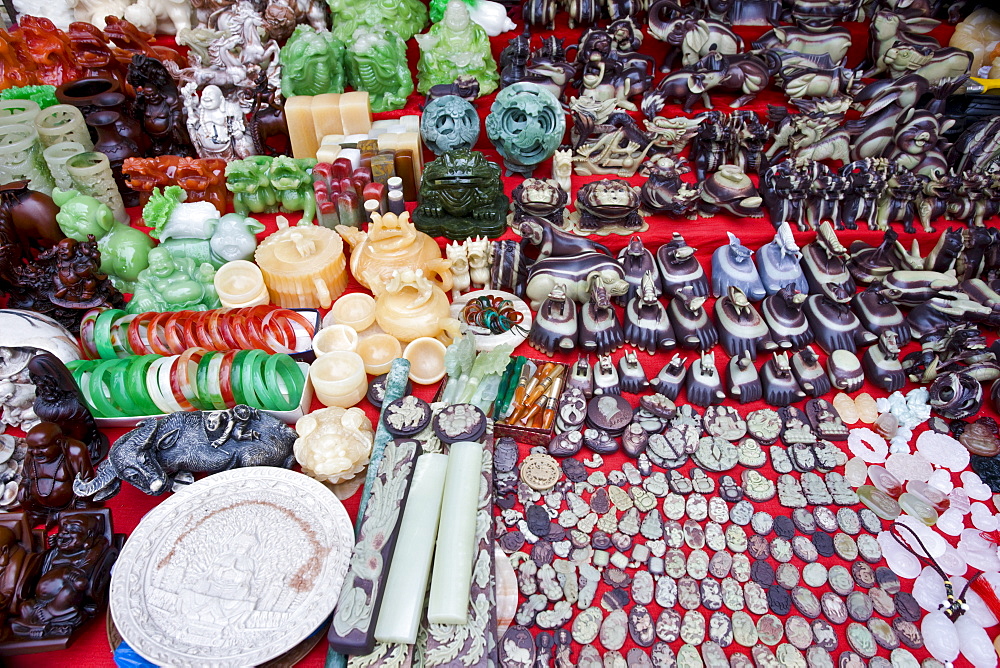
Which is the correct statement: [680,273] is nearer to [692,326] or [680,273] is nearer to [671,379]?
[692,326]

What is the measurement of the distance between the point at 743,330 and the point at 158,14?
4.51 m

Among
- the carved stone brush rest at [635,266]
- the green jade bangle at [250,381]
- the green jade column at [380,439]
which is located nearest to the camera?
the green jade column at [380,439]

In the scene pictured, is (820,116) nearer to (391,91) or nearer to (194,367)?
(391,91)

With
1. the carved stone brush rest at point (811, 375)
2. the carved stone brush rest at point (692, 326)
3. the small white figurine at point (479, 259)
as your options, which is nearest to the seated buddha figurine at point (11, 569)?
the small white figurine at point (479, 259)

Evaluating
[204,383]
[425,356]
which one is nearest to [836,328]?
[425,356]

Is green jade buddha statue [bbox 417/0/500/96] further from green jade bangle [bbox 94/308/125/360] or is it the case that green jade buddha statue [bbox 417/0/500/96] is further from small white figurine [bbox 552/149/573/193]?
green jade bangle [bbox 94/308/125/360]

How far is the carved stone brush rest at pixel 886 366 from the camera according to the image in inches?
98.9

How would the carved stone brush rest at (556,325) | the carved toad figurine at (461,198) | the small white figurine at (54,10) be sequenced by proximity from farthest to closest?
1. the small white figurine at (54,10)
2. the carved toad figurine at (461,198)
3. the carved stone brush rest at (556,325)

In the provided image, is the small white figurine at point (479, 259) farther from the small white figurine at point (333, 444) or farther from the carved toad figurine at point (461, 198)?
the small white figurine at point (333, 444)

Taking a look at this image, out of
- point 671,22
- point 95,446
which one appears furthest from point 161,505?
point 671,22

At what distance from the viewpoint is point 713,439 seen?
2326 millimetres

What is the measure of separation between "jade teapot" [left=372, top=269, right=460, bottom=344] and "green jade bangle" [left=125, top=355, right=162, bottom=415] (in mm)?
928

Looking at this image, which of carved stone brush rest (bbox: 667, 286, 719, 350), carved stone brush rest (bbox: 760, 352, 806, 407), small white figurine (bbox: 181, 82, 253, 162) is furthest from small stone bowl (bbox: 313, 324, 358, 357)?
carved stone brush rest (bbox: 760, 352, 806, 407)

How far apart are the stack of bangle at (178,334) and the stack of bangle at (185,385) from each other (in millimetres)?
188
